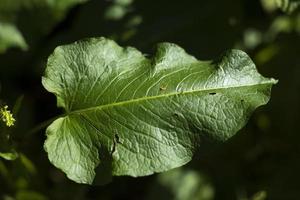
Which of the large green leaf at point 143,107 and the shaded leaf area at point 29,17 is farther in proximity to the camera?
the shaded leaf area at point 29,17

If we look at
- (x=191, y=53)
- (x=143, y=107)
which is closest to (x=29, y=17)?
(x=191, y=53)

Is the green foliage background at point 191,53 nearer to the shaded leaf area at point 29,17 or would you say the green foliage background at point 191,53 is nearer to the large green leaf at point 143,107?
the shaded leaf area at point 29,17

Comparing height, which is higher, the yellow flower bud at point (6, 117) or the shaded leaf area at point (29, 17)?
the shaded leaf area at point (29, 17)

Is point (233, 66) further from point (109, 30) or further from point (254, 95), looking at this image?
point (109, 30)

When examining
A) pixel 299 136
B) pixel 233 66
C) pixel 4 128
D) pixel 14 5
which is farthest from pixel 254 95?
pixel 14 5

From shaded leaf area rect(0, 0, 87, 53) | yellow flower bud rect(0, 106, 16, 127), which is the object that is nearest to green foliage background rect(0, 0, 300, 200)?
shaded leaf area rect(0, 0, 87, 53)

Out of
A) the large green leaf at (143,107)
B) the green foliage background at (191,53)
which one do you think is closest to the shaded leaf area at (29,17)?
the green foliage background at (191,53)
